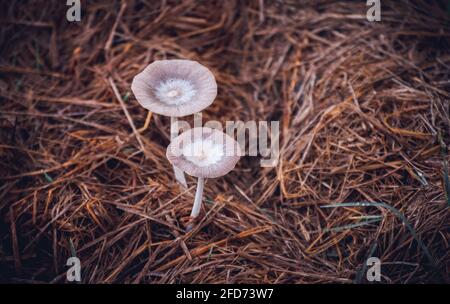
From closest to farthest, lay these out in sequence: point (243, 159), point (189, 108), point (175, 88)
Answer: point (189, 108), point (175, 88), point (243, 159)

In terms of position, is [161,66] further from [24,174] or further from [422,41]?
[422,41]

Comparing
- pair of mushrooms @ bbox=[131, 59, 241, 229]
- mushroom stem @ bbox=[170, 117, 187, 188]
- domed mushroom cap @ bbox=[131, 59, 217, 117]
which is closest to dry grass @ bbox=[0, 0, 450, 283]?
mushroom stem @ bbox=[170, 117, 187, 188]

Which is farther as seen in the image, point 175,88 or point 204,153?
point 175,88

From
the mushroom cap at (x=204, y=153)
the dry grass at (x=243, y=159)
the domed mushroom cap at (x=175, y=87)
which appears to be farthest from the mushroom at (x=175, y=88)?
the dry grass at (x=243, y=159)

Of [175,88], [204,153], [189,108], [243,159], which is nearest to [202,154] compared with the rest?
[204,153]

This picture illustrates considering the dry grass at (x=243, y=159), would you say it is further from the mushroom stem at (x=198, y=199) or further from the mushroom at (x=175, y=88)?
the mushroom at (x=175, y=88)

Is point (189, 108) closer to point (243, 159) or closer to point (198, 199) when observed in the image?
point (198, 199)

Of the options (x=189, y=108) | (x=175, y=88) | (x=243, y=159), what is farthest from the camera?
(x=243, y=159)
